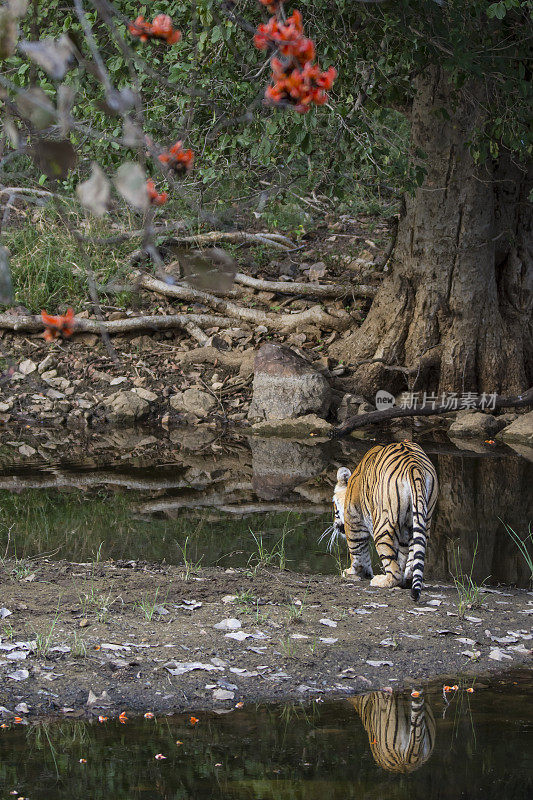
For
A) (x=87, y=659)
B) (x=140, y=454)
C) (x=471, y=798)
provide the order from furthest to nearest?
(x=140, y=454)
(x=87, y=659)
(x=471, y=798)

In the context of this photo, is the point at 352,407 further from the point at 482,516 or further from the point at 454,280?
the point at 482,516

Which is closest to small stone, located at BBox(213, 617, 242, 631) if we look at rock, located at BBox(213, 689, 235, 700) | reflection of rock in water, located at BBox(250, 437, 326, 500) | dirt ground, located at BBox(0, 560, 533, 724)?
dirt ground, located at BBox(0, 560, 533, 724)

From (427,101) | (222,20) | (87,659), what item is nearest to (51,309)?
(427,101)

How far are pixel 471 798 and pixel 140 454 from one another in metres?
7.63

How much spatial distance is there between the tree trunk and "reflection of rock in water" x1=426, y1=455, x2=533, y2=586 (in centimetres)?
185

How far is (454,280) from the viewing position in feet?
38.1

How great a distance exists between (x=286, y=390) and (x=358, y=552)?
18.2ft

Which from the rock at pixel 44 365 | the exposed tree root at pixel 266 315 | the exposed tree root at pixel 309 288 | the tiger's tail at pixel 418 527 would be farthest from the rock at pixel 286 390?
the tiger's tail at pixel 418 527

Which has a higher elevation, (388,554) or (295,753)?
(388,554)

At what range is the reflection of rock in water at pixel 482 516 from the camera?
22.6 feet

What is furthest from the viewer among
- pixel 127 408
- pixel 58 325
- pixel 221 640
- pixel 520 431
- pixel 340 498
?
pixel 127 408

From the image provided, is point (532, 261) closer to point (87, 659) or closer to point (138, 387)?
point (138, 387)

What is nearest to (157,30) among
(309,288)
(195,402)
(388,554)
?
(388,554)

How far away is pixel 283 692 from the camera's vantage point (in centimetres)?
449
